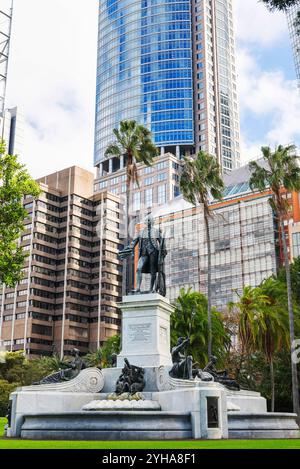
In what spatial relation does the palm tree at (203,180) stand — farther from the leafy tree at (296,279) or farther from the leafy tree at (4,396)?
the leafy tree at (4,396)

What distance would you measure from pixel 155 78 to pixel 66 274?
278 ft

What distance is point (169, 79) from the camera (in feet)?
608

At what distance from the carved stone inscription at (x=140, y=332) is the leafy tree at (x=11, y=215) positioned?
1033 cm

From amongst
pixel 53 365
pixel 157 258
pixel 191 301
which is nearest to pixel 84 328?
pixel 53 365

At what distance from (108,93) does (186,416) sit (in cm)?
19207

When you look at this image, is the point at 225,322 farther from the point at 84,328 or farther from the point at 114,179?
the point at 114,179

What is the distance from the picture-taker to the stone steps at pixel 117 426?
16.3 meters

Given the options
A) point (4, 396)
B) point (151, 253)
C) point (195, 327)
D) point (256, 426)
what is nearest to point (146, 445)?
point (256, 426)

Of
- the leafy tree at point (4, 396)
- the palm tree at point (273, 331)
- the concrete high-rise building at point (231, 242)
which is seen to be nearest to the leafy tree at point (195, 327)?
the palm tree at point (273, 331)

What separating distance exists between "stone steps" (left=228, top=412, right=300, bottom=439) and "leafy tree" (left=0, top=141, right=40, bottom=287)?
1641 centimetres

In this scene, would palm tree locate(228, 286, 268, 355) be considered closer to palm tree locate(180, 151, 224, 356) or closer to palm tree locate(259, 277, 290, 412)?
palm tree locate(259, 277, 290, 412)

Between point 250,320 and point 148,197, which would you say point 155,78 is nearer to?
point 148,197

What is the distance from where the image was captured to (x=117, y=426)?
54.1 feet
